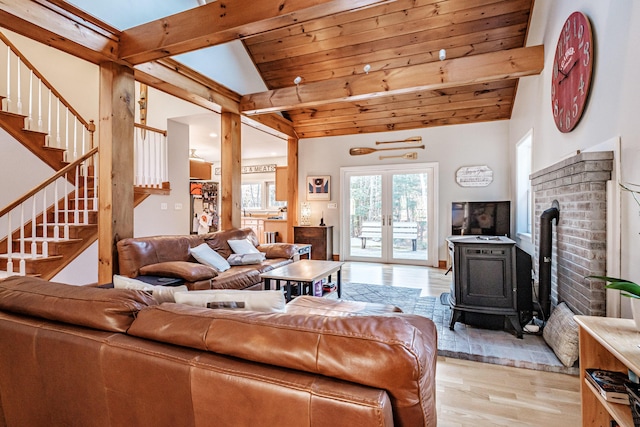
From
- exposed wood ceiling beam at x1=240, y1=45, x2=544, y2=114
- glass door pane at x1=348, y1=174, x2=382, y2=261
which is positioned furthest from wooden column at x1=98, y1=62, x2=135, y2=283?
glass door pane at x1=348, y1=174, x2=382, y2=261

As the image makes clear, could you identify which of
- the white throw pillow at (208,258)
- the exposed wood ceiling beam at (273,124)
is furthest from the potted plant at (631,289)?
the exposed wood ceiling beam at (273,124)

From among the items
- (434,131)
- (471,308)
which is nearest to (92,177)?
(471,308)

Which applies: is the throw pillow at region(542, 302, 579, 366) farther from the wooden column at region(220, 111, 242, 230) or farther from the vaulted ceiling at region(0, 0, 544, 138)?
the wooden column at region(220, 111, 242, 230)

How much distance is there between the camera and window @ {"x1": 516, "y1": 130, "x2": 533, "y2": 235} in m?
4.82

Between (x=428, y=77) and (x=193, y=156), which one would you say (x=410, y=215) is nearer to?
(x=428, y=77)

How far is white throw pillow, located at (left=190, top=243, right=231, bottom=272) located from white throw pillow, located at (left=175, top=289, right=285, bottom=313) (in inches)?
95.2

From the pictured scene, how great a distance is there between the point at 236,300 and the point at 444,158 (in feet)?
18.3

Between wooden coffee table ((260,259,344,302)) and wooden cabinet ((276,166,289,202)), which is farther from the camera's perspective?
wooden cabinet ((276,166,289,202))

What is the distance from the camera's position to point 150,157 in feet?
17.2

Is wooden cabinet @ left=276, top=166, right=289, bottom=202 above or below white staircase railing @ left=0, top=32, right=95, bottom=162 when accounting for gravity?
below

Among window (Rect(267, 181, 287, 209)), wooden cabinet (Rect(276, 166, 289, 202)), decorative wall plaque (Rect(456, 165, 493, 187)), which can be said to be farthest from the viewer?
window (Rect(267, 181, 287, 209))

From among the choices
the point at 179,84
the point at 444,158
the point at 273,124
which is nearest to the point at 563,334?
the point at 444,158

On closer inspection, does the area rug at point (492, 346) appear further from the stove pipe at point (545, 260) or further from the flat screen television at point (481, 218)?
the flat screen television at point (481, 218)

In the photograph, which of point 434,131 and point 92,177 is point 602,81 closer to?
point 434,131
